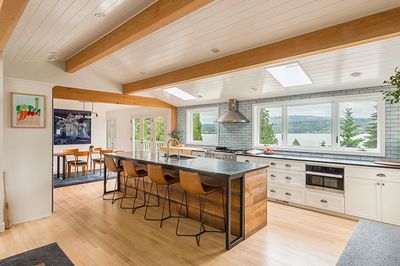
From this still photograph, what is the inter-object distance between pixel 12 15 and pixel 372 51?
4.08 m

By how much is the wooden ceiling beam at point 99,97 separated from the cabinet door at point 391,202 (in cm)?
553

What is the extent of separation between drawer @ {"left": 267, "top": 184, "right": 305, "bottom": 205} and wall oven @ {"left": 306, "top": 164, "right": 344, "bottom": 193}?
23cm

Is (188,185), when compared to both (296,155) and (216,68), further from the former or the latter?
(296,155)

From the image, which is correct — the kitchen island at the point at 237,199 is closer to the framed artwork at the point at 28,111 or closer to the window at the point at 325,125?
the window at the point at 325,125

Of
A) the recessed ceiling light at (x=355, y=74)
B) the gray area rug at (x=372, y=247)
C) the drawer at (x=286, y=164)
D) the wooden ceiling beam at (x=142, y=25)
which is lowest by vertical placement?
the drawer at (x=286, y=164)

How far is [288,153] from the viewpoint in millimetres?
5102

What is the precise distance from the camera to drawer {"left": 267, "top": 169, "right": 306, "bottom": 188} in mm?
4281

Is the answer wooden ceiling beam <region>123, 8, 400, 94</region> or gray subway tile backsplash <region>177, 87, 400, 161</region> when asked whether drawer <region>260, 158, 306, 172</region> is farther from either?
wooden ceiling beam <region>123, 8, 400, 94</region>

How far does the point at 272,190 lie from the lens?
469cm

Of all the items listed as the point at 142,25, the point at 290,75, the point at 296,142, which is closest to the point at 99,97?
the point at 142,25

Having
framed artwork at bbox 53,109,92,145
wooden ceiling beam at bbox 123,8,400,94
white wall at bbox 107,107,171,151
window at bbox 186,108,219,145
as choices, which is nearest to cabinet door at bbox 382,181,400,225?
wooden ceiling beam at bbox 123,8,400,94

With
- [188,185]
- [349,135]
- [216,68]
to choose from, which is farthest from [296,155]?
[188,185]

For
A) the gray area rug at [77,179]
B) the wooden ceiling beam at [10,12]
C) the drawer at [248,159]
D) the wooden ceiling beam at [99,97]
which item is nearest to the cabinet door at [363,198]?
the drawer at [248,159]

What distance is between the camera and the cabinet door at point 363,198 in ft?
11.5
